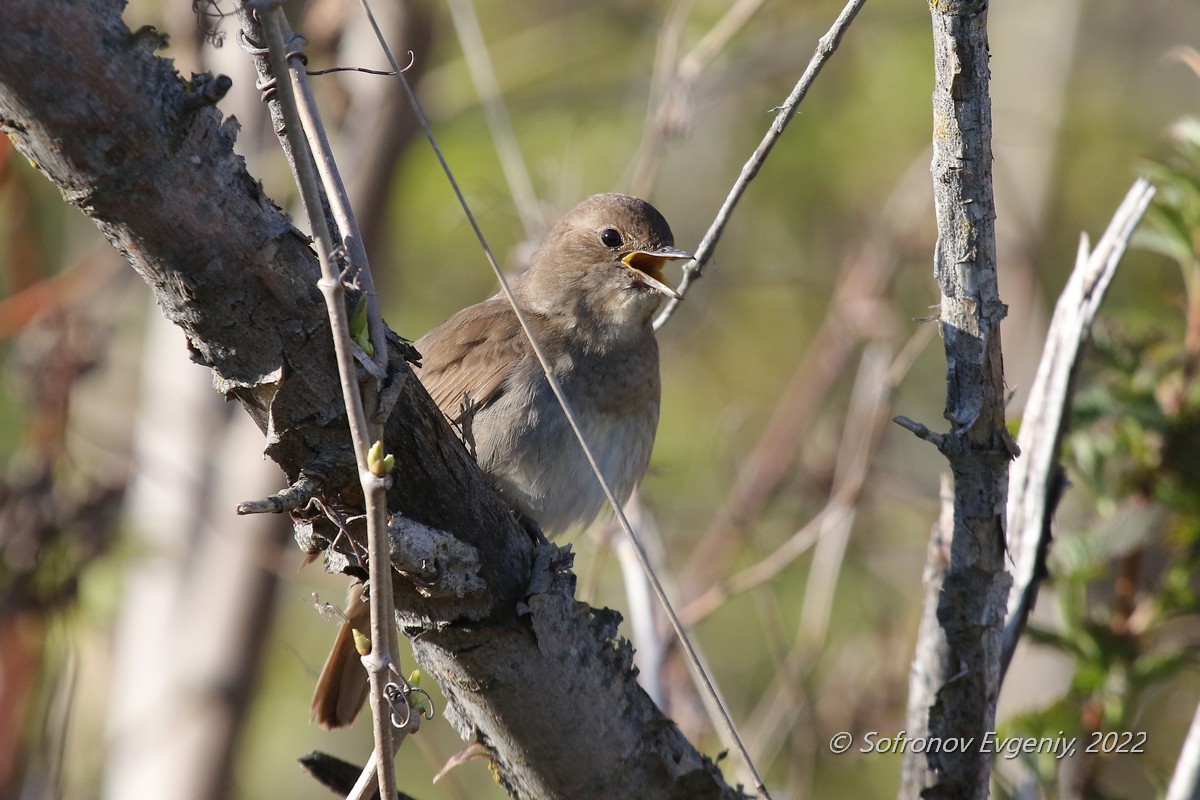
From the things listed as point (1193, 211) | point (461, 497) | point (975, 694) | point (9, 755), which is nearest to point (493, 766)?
point (461, 497)

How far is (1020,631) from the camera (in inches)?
93.8

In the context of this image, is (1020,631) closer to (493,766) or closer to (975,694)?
(975,694)

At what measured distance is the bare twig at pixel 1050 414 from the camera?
7.64 feet

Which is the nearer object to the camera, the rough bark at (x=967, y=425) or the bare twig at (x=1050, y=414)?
the rough bark at (x=967, y=425)

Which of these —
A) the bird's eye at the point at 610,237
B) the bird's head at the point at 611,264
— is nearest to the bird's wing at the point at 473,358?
the bird's head at the point at 611,264

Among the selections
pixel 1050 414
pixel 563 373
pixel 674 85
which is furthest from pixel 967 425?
pixel 674 85

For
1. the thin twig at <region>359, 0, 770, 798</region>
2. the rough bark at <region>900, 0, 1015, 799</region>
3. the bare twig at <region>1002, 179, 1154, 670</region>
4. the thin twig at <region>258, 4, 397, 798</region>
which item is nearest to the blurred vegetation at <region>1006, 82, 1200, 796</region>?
the bare twig at <region>1002, 179, 1154, 670</region>

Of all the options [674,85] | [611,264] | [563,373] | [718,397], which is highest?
[718,397]

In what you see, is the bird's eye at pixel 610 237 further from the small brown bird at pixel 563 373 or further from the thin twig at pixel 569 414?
the thin twig at pixel 569 414

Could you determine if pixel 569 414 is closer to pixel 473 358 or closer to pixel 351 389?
pixel 351 389

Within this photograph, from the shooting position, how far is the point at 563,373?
126 inches

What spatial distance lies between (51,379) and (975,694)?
3433 millimetres

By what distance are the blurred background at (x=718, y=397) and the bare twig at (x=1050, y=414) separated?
1.29ft

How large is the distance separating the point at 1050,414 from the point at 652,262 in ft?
4.60
